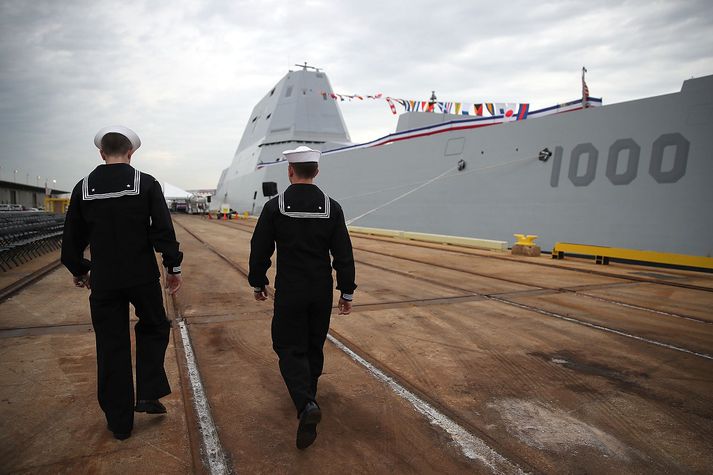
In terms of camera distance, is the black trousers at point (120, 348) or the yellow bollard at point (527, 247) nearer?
the black trousers at point (120, 348)

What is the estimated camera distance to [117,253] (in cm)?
218

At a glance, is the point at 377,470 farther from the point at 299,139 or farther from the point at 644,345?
the point at 299,139

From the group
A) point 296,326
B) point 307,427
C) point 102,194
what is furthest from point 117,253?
point 307,427

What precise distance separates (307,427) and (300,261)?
835mm

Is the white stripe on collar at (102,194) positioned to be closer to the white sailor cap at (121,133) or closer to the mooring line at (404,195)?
the white sailor cap at (121,133)

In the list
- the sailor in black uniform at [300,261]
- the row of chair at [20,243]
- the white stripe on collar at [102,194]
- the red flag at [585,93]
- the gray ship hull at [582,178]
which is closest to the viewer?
the white stripe on collar at [102,194]

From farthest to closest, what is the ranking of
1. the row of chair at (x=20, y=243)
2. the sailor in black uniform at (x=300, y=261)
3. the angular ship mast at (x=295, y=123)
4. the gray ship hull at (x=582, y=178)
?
the angular ship mast at (x=295, y=123), the gray ship hull at (x=582, y=178), the row of chair at (x=20, y=243), the sailor in black uniform at (x=300, y=261)

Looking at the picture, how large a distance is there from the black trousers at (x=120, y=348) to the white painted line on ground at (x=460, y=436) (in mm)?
1474

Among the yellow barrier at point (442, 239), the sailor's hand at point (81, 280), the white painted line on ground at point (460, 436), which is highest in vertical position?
the sailor's hand at point (81, 280)

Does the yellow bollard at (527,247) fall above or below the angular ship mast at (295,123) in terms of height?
below

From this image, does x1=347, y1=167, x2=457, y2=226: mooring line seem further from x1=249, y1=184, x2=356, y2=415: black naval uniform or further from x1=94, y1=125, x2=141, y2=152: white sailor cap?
x1=94, y1=125, x2=141, y2=152: white sailor cap

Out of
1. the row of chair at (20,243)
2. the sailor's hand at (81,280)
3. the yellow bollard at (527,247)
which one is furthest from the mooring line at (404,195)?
the sailor's hand at (81,280)

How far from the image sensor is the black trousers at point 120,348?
7.10ft

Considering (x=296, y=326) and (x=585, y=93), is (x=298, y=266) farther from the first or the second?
(x=585, y=93)
